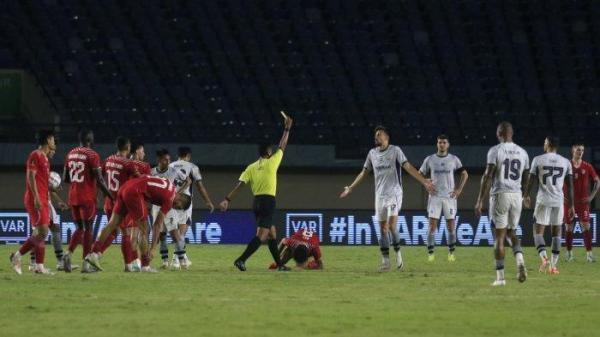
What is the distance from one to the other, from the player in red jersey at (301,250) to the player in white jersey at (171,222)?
4.57 feet

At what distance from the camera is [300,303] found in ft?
42.8

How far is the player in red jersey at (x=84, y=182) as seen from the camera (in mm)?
17766

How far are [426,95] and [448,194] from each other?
10.7 m

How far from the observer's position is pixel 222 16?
36.1 metres

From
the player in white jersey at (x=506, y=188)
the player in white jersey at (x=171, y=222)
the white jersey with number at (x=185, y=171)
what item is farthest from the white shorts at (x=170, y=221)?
the player in white jersey at (x=506, y=188)

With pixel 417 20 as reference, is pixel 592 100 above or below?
below

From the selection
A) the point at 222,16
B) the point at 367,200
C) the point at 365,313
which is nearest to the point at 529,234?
the point at 367,200

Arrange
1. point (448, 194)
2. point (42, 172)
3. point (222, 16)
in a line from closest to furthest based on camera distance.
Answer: point (42, 172) < point (448, 194) < point (222, 16)

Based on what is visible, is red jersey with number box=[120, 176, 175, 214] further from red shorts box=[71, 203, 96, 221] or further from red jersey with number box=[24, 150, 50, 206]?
red jersey with number box=[24, 150, 50, 206]

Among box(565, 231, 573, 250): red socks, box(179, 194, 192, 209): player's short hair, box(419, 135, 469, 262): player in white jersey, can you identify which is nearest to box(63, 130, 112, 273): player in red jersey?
box(179, 194, 192, 209): player's short hair

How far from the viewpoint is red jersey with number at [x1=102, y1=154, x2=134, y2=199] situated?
18.3 metres

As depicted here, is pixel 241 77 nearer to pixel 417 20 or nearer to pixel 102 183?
pixel 417 20

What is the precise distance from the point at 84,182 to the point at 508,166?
5845mm

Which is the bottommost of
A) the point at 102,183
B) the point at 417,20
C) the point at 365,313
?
the point at 365,313
